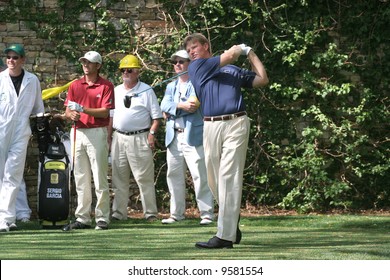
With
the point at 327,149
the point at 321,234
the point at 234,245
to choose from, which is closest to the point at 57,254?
the point at 234,245

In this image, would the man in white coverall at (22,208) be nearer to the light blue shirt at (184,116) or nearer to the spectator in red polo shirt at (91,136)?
the spectator in red polo shirt at (91,136)

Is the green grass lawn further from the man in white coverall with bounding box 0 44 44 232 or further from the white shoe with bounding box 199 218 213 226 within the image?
the man in white coverall with bounding box 0 44 44 232

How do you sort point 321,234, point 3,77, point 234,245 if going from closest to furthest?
point 234,245
point 321,234
point 3,77

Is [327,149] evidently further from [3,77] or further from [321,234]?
[3,77]

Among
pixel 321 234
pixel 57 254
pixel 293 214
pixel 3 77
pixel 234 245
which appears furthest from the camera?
pixel 293 214

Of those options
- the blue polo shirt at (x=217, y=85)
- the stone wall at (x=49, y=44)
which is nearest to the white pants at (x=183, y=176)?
the stone wall at (x=49, y=44)

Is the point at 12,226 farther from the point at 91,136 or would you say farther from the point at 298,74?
the point at 298,74

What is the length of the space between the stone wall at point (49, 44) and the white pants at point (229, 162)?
5014 millimetres

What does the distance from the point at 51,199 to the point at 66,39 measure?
2.92m

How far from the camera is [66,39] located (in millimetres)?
13297

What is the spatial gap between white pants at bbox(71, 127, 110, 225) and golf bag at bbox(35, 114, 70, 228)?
0.24 meters

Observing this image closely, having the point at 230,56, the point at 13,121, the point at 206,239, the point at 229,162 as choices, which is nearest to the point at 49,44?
the point at 13,121

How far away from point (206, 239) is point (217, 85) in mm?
1617

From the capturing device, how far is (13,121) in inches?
430
